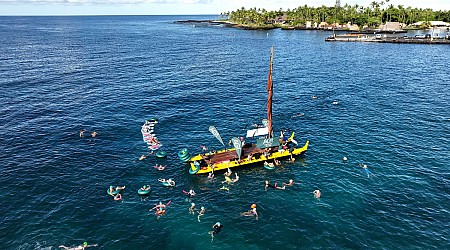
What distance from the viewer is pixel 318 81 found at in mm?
116500

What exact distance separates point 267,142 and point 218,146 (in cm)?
1146

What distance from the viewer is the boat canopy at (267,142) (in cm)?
6078

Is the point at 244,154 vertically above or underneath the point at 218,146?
above

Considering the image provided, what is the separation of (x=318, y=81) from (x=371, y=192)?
70.6m

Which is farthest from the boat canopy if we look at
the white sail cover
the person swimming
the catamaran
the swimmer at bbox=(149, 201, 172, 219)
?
the swimmer at bbox=(149, 201, 172, 219)

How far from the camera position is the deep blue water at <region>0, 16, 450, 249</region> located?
43469mm

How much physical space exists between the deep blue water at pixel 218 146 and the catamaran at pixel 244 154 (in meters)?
1.79

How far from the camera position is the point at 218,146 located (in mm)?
68062

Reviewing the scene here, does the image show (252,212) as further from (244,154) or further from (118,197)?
(118,197)

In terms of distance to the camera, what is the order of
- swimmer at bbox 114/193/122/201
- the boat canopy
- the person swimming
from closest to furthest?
swimmer at bbox 114/193/122/201 < the person swimming < the boat canopy

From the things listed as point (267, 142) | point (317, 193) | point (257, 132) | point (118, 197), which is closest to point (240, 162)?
point (267, 142)

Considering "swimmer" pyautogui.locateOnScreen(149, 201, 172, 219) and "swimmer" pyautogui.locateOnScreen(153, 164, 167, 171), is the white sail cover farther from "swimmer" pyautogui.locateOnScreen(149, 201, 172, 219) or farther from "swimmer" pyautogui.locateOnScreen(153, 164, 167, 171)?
"swimmer" pyautogui.locateOnScreen(149, 201, 172, 219)

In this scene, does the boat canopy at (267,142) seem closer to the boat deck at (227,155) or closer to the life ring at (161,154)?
the boat deck at (227,155)

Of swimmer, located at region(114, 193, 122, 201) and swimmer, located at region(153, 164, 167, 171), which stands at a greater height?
swimmer, located at region(153, 164, 167, 171)
